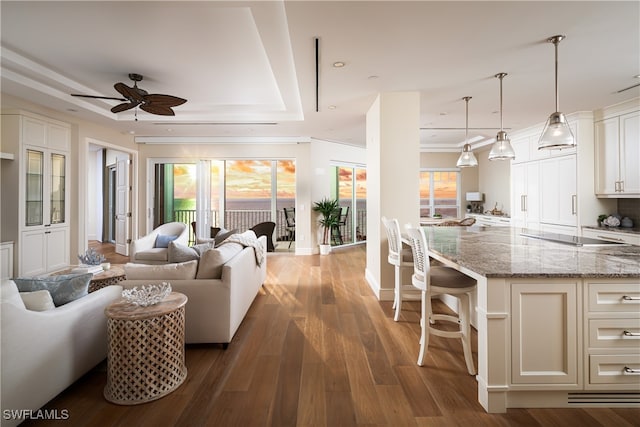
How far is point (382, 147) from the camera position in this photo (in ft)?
13.6

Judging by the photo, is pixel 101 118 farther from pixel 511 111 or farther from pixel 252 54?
pixel 511 111

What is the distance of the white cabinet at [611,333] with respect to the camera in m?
1.88

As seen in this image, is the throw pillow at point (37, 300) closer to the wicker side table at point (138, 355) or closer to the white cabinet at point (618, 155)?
the wicker side table at point (138, 355)

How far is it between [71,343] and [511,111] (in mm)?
6104

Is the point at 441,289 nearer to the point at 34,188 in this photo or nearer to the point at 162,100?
the point at 162,100

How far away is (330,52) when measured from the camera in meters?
2.96

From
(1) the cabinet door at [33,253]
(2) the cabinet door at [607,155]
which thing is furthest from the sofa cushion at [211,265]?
(2) the cabinet door at [607,155]

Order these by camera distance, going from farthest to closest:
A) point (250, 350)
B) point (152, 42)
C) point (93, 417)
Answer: point (152, 42) → point (250, 350) → point (93, 417)

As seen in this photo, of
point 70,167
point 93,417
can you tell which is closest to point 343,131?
point 70,167

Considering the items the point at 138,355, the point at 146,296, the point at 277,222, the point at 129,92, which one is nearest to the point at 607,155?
the point at 146,296

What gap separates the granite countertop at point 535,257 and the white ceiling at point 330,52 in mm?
1804

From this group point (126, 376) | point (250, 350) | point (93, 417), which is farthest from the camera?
point (250, 350)

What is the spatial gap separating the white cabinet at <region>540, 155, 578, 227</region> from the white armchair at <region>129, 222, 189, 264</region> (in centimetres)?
625

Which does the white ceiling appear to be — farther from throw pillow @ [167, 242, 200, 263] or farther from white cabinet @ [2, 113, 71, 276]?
throw pillow @ [167, 242, 200, 263]
